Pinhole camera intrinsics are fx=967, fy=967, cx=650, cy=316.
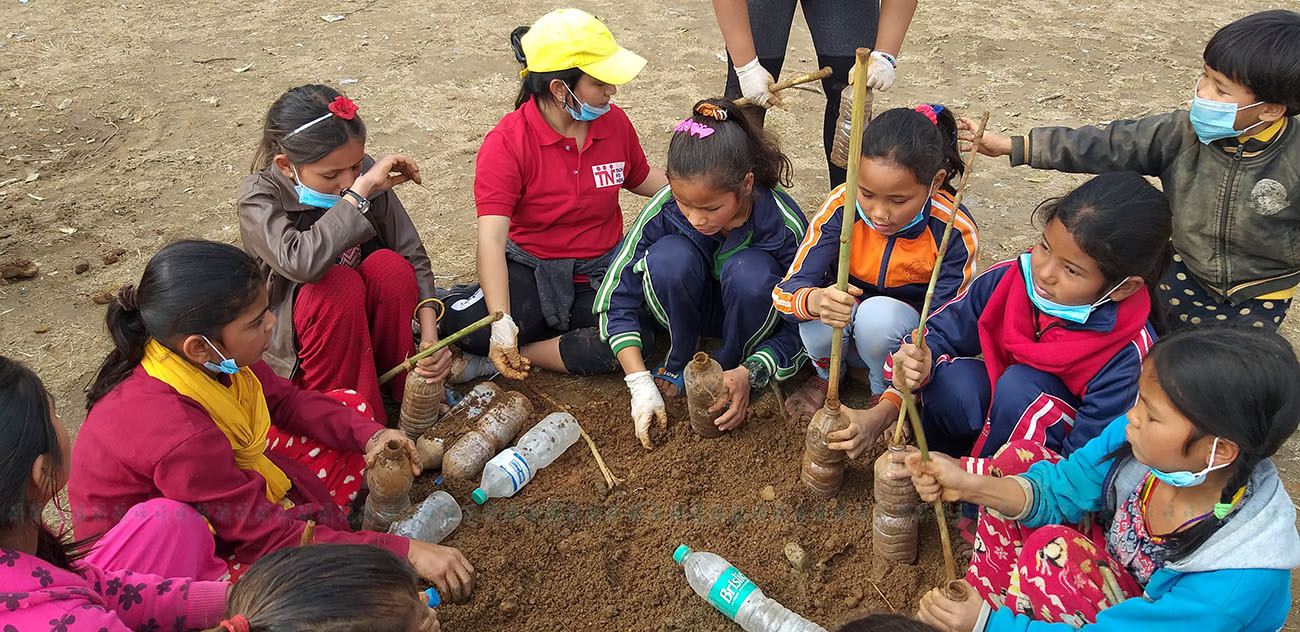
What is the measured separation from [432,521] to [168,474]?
898 mm

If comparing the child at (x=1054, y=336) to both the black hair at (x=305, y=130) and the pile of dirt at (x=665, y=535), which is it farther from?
the black hair at (x=305, y=130)

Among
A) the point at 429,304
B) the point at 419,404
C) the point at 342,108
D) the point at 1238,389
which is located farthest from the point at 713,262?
the point at 1238,389

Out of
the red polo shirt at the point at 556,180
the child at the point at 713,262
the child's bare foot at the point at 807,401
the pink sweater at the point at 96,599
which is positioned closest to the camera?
the pink sweater at the point at 96,599

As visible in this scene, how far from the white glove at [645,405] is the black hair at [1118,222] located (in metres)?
1.51

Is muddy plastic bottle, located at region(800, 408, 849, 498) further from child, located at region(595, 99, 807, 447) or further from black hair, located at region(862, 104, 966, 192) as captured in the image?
black hair, located at region(862, 104, 966, 192)

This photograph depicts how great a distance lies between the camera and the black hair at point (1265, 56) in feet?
9.68

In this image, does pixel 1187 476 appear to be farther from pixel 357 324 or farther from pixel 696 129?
pixel 357 324

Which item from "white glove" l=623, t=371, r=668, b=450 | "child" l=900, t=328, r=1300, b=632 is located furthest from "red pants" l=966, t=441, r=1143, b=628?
"white glove" l=623, t=371, r=668, b=450

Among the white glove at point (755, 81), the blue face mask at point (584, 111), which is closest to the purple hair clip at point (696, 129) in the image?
the blue face mask at point (584, 111)

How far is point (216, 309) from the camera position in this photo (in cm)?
256

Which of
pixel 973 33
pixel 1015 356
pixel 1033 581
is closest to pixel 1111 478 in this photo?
pixel 1033 581

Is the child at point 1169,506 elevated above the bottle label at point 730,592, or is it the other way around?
the child at point 1169,506

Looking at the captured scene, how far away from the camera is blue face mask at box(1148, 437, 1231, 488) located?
2.04 m

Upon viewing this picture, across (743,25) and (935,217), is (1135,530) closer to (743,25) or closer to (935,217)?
(935,217)
